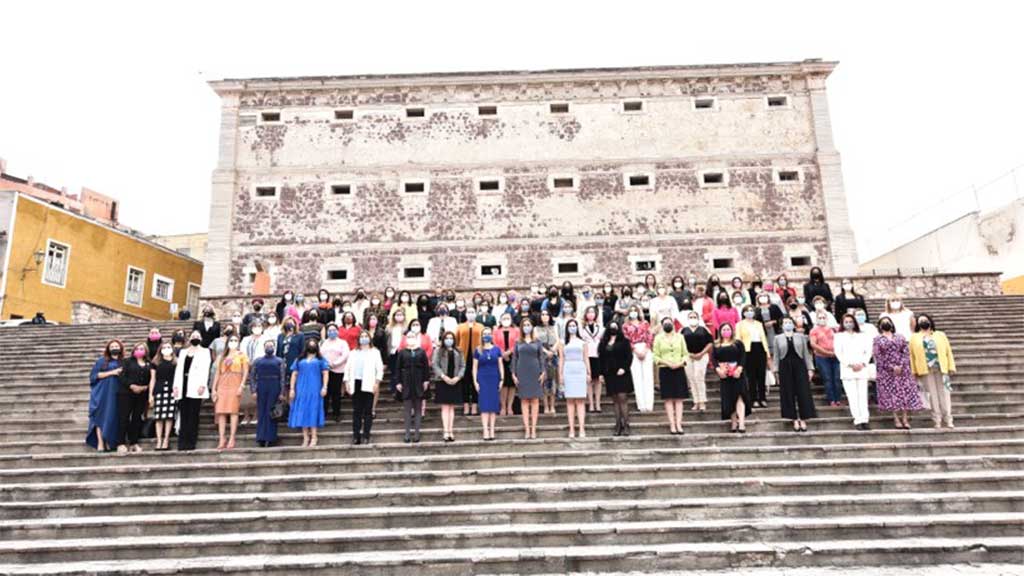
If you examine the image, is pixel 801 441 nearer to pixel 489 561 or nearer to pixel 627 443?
pixel 627 443

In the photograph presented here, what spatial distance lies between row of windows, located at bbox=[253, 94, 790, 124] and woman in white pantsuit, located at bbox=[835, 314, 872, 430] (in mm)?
17049

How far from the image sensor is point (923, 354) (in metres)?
8.73

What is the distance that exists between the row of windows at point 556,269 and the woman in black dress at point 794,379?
13834 millimetres

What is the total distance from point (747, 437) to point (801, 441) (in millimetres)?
689

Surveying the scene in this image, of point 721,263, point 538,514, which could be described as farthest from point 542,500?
point 721,263

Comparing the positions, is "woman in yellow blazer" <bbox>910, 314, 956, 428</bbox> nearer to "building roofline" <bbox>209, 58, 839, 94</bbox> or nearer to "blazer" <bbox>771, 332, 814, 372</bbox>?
"blazer" <bbox>771, 332, 814, 372</bbox>

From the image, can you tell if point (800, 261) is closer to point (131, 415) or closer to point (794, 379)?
point (794, 379)

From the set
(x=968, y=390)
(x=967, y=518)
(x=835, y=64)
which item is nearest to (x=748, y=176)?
(x=835, y=64)

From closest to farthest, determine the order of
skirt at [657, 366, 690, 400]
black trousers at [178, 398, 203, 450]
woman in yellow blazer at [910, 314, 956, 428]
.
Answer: skirt at [657, 366, 690, 400], woman in yellow blazer at [910, 314, 956, 428], black trousers at [178, 398, 203, 450]

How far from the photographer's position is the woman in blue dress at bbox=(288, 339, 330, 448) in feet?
28.3

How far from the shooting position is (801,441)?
8.17 meters

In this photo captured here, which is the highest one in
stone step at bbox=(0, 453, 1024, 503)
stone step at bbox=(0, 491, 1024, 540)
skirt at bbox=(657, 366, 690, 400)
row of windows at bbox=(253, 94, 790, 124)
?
row of windows at bbox=(253, 94, 790, 124)

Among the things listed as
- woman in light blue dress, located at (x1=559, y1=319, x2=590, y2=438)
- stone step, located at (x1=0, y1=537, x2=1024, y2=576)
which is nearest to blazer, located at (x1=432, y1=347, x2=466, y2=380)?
woman in light blue dress, located at (x1=559, y1=319, x2=590, y2=438)

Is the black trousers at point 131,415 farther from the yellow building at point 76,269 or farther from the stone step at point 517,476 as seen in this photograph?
the yellow building at point 76,269
